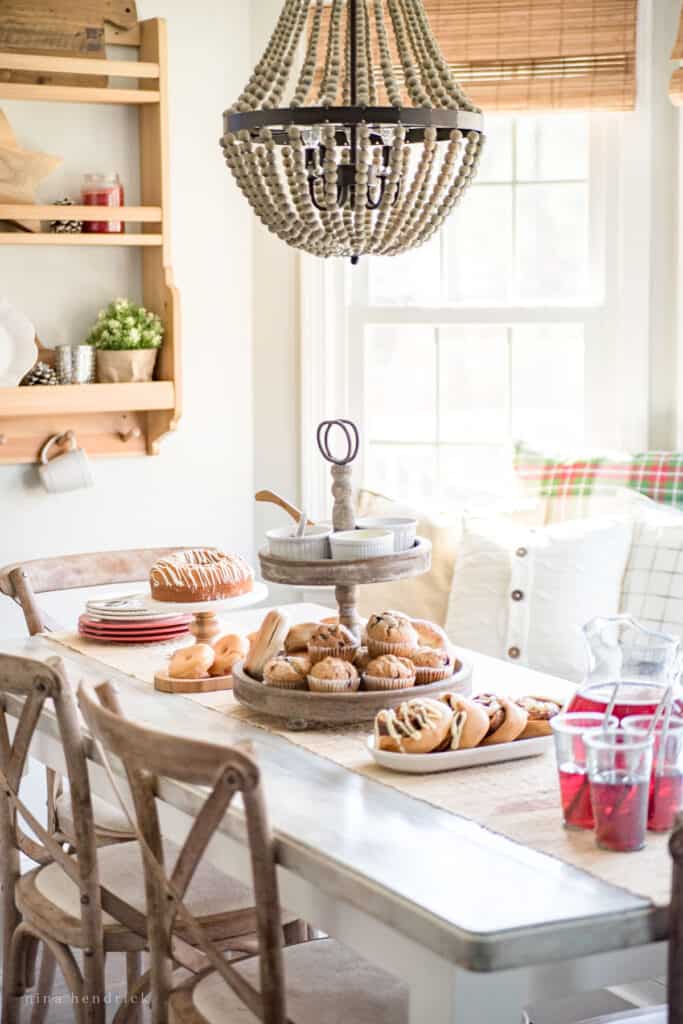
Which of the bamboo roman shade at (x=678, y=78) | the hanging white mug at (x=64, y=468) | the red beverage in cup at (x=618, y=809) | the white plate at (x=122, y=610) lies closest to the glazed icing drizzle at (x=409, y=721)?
the red beverage in cup at (x=618, y=809)

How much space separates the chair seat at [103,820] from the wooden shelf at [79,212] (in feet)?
4.99

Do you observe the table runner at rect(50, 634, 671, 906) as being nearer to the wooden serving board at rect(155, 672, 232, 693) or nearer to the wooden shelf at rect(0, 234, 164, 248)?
the wooden serving board at rect(155, 672, 232, 693)

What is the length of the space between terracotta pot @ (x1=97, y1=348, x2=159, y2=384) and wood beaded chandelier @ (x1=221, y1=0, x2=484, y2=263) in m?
1.59

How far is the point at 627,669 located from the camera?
72.6 inches

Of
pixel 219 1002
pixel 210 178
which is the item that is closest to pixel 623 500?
pixel 210 178

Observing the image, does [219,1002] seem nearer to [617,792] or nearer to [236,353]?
[617,792]

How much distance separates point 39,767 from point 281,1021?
234cm

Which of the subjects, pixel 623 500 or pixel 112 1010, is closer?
pixel 112 1010

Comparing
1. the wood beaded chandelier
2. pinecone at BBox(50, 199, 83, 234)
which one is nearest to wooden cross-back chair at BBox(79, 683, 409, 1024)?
the wood beaded chandelier

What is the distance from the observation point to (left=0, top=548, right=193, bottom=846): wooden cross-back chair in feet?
9.79

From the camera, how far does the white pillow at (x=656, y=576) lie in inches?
129

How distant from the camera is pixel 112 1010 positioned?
2959mm

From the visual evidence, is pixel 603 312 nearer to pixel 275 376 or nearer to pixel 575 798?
pixel 275 376

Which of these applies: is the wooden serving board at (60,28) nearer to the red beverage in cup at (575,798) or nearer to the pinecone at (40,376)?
the pinecone at (40,376)
